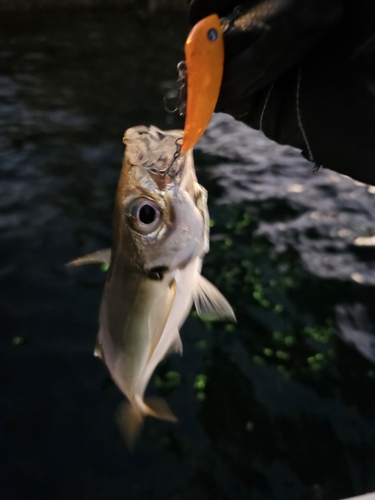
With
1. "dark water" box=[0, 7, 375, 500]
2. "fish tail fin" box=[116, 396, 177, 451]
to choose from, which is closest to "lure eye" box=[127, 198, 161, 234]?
"fish tail fin" box=[116, 396, 177, 451]

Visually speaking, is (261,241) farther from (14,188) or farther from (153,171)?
(153,171)

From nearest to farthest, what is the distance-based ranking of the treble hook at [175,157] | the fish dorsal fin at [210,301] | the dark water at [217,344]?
the treble hook at [175,157] → the fish dorsal fin at [210,301] → the dark water at [217,344]

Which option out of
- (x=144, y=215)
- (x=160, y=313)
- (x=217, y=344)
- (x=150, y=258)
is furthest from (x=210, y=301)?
(x=217, y=344)

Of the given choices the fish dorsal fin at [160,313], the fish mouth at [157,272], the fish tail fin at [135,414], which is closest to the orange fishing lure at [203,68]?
the fish mouth at [157,272]

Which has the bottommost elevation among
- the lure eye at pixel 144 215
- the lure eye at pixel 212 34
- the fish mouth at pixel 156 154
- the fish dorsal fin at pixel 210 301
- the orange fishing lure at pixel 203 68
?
the fish dorsal fin at pixel 210 301

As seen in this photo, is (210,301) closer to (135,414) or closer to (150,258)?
(150,258)

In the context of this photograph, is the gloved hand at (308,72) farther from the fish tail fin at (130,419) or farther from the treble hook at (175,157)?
the fish tail fin at (130,419)

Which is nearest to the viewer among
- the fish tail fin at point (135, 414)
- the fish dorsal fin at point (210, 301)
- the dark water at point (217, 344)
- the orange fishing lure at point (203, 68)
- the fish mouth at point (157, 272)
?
the orange fishing lure at point (203, 68)
